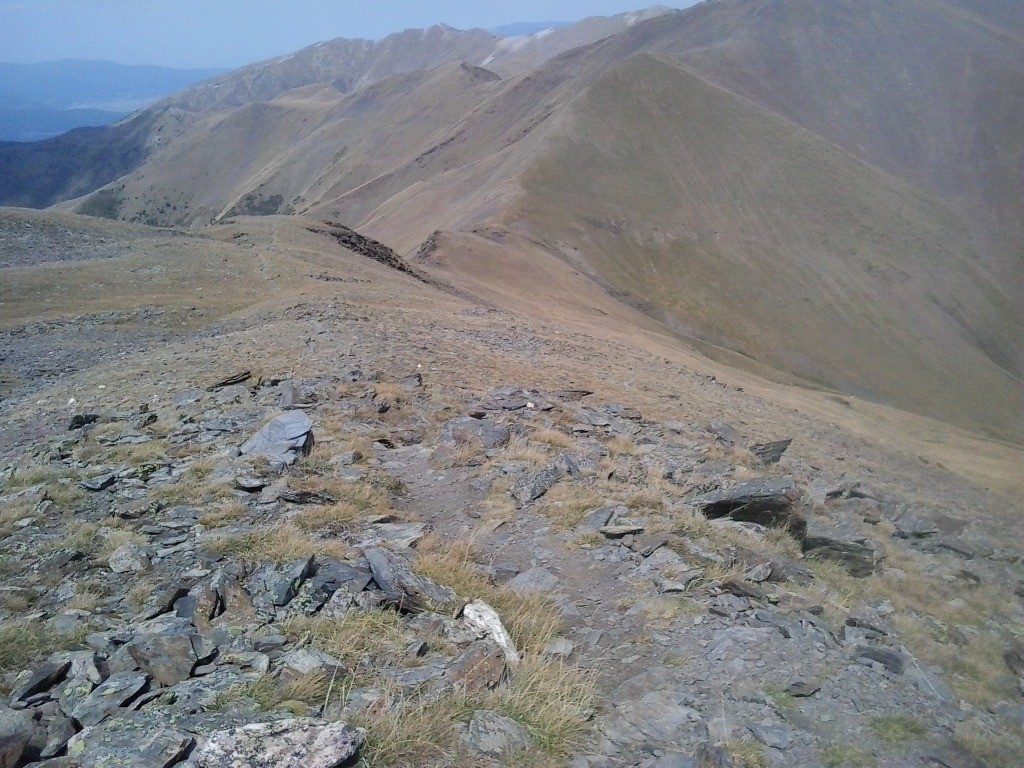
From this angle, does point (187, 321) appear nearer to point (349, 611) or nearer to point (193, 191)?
point (349, 611)

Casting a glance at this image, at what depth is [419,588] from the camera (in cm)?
526

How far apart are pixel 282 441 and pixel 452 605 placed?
402 centimetres

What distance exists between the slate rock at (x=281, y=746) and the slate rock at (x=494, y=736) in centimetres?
65

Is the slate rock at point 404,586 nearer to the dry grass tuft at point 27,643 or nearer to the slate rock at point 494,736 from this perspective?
the slate rock at point 494,736

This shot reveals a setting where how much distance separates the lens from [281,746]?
3.36 metres

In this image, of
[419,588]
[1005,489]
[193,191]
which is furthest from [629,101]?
[193,191]

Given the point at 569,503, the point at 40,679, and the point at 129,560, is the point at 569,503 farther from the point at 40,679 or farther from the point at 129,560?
the point at 40,679

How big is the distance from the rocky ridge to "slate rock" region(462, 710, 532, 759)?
15 mm

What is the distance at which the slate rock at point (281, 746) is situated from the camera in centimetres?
326

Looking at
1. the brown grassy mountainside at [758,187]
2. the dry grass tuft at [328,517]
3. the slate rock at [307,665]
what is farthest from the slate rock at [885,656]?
the brown grassy mountainside at [758,187]

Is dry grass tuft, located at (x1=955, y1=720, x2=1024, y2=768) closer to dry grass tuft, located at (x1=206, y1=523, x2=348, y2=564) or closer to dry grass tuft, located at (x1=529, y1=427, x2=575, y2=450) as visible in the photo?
dry grass tuft, located at (x1=206, y1=523, x2=348, y2=564)

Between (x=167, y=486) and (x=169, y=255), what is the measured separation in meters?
22.5

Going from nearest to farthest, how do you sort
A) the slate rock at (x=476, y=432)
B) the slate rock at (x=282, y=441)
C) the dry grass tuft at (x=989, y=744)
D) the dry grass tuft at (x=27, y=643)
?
the dry grass tuft at (x=27, y=643) < the dry grass tuft at (x=989, y=744) < the slate rock at (x=282, y=441) < the slate rock at (x=476, y=432)

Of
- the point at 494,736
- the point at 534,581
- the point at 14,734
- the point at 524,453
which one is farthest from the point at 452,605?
the point at 524,453
